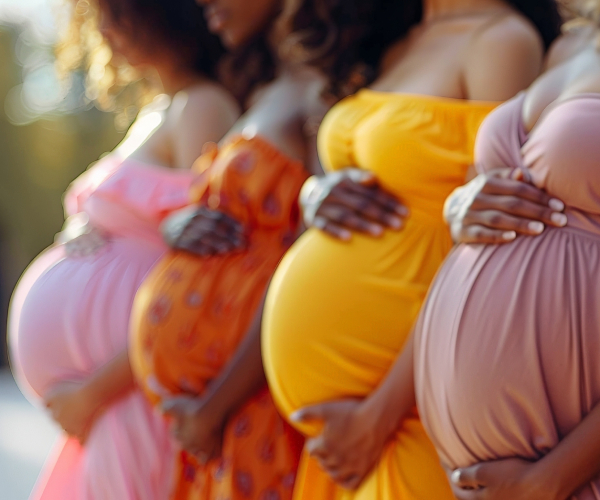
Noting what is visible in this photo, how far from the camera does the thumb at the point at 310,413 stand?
1165mm

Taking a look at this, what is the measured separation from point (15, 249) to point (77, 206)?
6.86m

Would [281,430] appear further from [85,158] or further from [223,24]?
[85,158]

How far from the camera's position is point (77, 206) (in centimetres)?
205

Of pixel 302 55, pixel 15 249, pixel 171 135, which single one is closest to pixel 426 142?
pixel 302 55

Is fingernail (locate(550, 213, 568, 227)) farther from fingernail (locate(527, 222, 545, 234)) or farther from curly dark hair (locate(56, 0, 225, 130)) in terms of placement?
curly dark hair (locate(56, 0, 225, 130))

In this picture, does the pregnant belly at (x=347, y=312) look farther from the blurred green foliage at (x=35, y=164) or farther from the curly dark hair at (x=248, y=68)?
the blurred green foliage at (x=35, y=164)

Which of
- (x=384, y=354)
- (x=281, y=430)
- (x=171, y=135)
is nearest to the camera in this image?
(x=384, y=354)

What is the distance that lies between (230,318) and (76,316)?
0.46 m

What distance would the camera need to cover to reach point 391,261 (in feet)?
3.91

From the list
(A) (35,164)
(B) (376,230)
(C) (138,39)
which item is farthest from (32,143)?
(B) (376,230)

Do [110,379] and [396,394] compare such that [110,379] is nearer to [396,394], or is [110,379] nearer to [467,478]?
[396,394]

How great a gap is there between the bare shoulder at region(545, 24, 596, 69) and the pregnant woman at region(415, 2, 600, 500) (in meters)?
0.11

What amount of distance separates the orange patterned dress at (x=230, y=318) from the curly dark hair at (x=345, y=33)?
0.21m

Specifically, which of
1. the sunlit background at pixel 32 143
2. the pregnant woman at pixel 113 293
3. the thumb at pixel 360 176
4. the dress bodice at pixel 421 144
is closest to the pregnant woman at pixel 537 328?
the dress bodice at pixel 421 144
